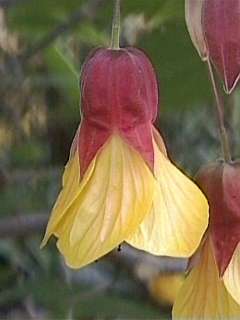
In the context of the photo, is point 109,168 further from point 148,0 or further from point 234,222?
point 148,0

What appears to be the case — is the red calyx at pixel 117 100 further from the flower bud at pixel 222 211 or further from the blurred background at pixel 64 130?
the blurred background at pixel 64 130

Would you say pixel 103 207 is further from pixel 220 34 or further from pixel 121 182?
pixel 220 34

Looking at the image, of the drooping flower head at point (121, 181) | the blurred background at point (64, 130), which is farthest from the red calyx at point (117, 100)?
the blurred background at point (64, 130)

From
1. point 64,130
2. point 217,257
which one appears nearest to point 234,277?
point 217,257

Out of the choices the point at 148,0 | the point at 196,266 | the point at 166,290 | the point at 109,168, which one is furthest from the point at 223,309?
the point at 166,290

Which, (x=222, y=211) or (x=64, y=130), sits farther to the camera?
(x=64, y=130)
